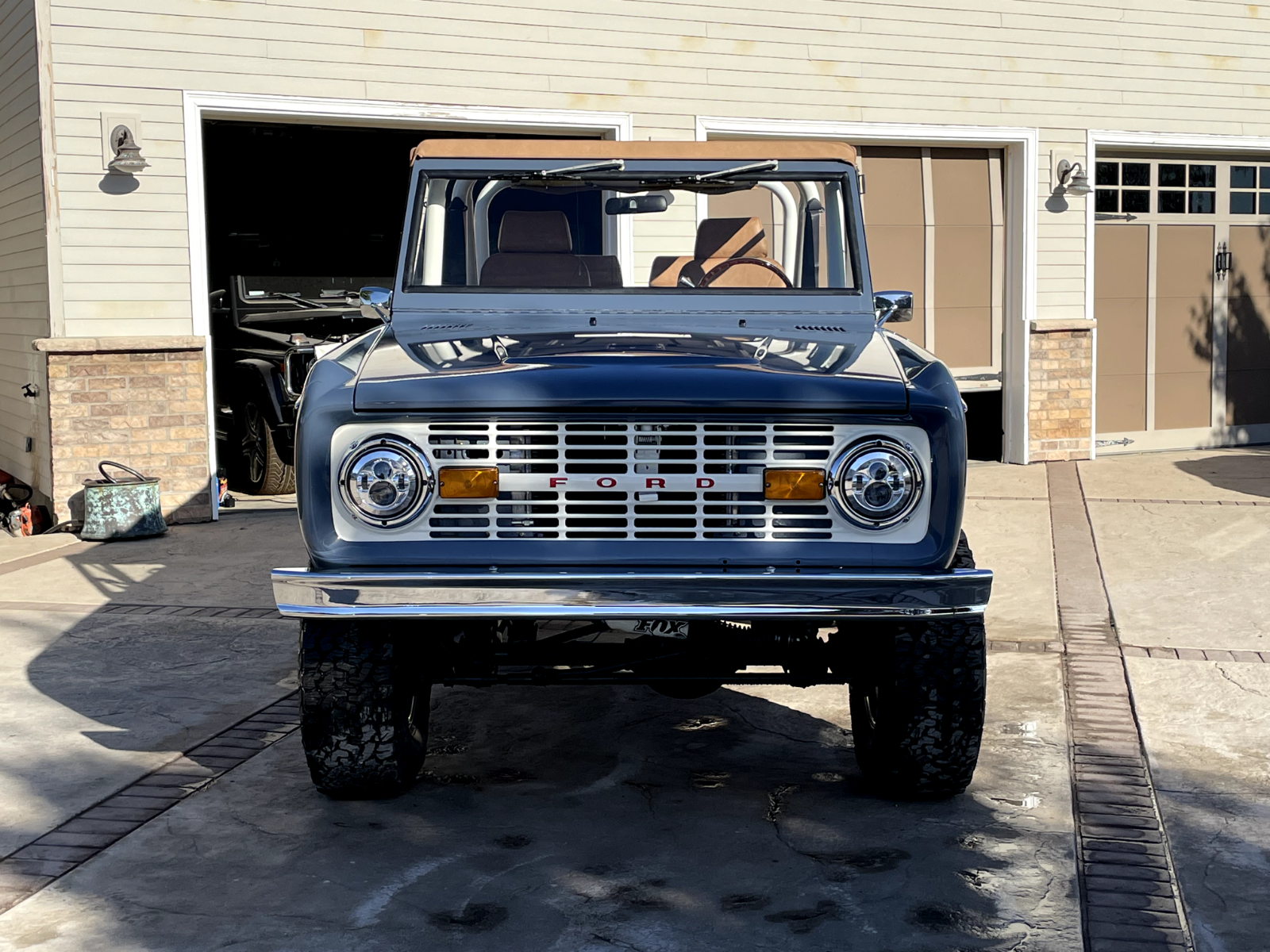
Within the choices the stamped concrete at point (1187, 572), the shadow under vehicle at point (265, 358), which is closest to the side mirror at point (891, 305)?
the stamped concrete at point (1187, 572)

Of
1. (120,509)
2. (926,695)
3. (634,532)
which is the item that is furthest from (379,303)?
(120,509)

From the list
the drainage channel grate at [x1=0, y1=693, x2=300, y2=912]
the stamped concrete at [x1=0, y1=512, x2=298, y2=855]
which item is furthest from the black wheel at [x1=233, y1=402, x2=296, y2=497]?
the drainage channel grate at [x1=0, y1=693, x2=300, y2=912]

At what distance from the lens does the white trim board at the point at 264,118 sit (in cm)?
985

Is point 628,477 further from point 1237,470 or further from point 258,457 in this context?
point 1237,470

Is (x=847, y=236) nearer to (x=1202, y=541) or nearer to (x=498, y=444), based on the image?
(x=498, y=444)

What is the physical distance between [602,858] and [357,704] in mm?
806

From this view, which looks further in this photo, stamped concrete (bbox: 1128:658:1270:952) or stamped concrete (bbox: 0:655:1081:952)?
stamped concrete (bbox: 1128:658:1270:952)

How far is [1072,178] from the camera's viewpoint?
12.0m

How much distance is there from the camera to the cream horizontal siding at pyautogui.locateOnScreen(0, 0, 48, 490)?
978 cm

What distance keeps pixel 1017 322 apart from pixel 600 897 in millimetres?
9624

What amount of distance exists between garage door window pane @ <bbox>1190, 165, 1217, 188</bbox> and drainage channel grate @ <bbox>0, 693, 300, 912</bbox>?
10453 millimetres

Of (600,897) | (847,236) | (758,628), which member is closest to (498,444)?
(758,628)

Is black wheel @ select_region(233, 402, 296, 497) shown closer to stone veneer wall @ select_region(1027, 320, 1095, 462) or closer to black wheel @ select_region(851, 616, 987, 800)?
stone veneer wall @ select_region(1027, 320, 1095, 462)

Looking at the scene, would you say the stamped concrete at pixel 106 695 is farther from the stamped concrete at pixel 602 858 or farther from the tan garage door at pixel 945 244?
the tan garage door at pixel 945 244
